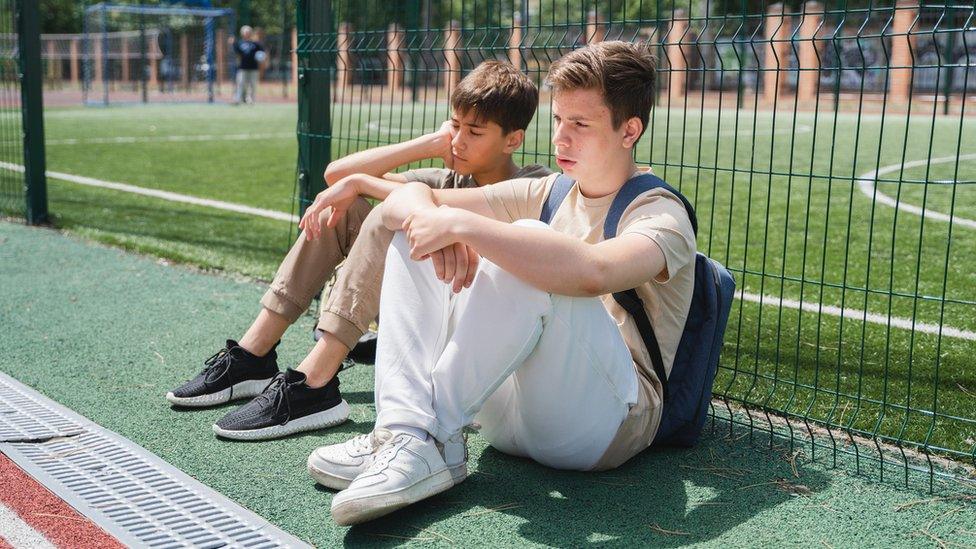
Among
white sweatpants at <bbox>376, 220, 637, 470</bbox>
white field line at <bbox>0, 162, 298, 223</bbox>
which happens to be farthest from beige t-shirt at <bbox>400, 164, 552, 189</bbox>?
white field line at <bbox>0, 162, 298, 223</bbox>

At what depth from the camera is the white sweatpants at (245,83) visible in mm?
29969

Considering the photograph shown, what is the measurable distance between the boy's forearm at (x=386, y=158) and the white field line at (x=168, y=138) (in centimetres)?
1270

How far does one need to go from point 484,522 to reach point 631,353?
Answer: 64cm

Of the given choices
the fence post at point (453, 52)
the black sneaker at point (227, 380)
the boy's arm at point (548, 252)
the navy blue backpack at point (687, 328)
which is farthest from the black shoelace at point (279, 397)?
the fence post at point (453, 52)

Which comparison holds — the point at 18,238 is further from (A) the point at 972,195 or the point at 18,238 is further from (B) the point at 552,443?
(A) the point at 972,195

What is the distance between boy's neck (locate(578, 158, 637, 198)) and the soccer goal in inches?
1085

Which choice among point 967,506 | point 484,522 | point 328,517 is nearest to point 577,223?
point 484,522

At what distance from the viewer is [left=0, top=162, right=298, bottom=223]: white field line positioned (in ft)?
Result: 28.8

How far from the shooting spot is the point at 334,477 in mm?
2850

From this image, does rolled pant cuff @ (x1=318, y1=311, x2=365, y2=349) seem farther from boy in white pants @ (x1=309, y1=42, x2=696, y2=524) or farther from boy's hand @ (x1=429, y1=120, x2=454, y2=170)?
boy's hand @ (x1=429, y1=120, x2=454, y2=170)

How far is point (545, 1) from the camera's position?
42.1 feet

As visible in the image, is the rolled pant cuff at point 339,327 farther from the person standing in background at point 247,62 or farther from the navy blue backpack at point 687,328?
the person standing in background at point 247,62

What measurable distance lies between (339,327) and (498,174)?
2.85 ft

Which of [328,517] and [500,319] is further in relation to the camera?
[328,517]
